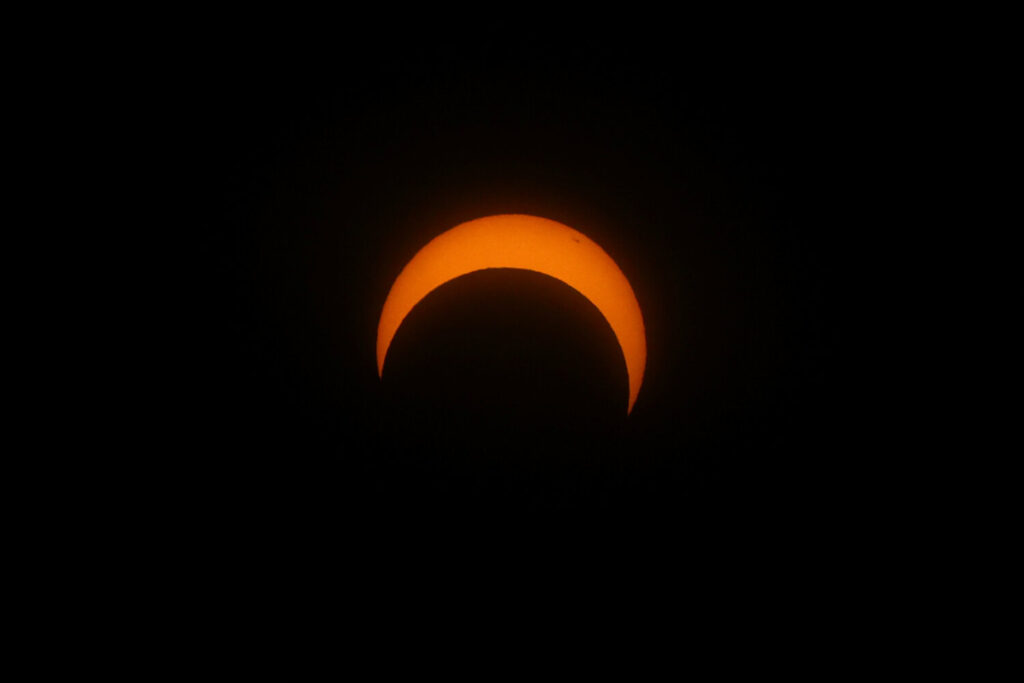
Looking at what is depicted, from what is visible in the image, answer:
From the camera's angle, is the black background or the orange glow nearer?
the orange glow

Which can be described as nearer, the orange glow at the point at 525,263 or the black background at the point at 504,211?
the orange glow at the point at 525,263

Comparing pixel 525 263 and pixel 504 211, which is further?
pixel 504 211

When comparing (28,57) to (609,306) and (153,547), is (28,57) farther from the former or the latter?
(609,306)

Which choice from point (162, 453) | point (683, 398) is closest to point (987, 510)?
point (683, 398)

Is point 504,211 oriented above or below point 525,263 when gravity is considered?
above
